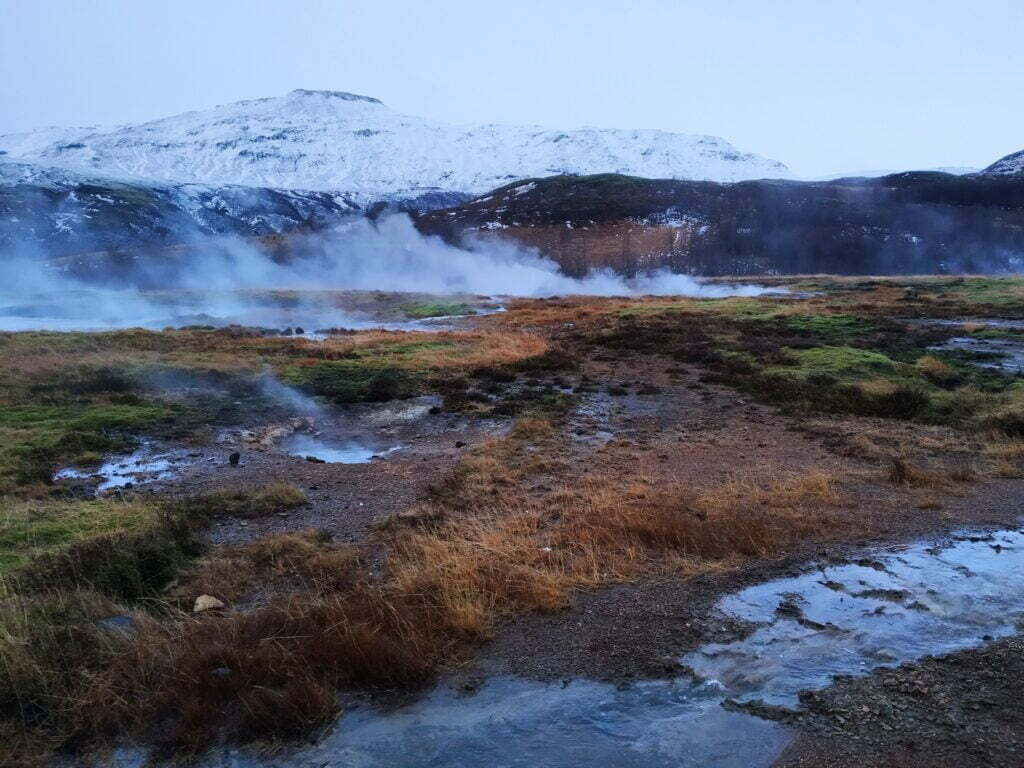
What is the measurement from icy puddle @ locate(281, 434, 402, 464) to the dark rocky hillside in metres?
63.1

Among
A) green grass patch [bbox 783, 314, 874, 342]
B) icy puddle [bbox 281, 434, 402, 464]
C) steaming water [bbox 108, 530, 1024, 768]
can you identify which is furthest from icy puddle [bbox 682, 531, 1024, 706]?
green grass patch [bbox 783, 314, 874, 342]

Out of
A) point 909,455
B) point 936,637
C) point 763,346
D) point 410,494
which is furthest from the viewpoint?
point 763,346

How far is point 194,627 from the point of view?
5984mm

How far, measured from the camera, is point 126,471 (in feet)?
41.8

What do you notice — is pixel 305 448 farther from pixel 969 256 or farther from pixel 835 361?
pixel 969 256

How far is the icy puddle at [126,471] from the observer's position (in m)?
12.0

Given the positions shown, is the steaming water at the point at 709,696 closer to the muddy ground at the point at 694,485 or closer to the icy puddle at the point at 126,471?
the muddy ground at the point at 694,485

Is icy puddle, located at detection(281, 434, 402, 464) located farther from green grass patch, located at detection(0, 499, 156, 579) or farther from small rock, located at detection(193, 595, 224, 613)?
small rock, located at detection(193, 595, 224, 613)

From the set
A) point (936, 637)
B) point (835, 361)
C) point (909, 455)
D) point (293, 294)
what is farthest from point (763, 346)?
point (293, 294)

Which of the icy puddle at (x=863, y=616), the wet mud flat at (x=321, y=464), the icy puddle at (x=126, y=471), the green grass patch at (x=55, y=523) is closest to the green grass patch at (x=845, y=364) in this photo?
the wet mud flat at (x=321, y=464)

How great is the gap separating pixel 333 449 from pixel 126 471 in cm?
386

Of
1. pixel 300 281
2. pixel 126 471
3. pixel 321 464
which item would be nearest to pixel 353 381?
pixel 321 464

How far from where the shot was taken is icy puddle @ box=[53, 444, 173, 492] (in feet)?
39.4

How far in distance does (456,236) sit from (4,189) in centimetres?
9043
